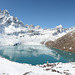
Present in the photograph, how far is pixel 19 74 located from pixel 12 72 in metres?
1.75

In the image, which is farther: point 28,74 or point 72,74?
point 72,74

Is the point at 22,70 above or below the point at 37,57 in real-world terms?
below

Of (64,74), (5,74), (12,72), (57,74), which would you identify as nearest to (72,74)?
(64,74)

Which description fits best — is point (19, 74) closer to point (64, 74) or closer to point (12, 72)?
point (12, 72)

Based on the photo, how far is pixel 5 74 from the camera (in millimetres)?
16969

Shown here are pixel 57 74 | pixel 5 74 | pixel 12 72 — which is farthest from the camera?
pixel 57 74

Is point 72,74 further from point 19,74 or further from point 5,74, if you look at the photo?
point 5,74

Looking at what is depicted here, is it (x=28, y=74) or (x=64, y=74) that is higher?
(x=28, y=74)

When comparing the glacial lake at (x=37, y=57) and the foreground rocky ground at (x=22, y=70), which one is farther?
the glacial lake at (x=37, y=57)

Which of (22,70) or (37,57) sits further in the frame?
(37,57)

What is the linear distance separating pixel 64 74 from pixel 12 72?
1378cm

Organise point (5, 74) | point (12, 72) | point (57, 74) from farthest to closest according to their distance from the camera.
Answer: point (57, 74), point (12, 72), point (5, 74)

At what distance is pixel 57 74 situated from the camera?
21.8 meters

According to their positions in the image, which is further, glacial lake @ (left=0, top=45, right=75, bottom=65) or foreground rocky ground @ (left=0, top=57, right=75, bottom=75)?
glacial lake @ (left=0, top=45, right=75, bottom=65)
